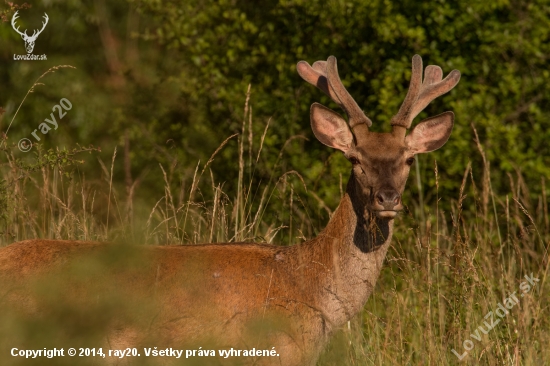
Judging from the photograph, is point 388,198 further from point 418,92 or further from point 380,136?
point 418,92

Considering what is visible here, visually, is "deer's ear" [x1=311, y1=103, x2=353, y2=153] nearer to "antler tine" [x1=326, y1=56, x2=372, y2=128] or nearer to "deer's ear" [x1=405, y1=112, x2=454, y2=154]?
"antler tine" [x1=326, y1=56, x2=372, y2=128]

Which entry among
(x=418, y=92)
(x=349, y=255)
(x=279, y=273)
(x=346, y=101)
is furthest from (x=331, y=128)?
(x=279, y=273)

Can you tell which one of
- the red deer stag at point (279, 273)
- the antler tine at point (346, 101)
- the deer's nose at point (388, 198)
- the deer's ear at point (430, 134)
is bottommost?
the red deer stag at point (279, 273)

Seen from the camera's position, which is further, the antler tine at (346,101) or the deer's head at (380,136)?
the antler tine at (346,101)

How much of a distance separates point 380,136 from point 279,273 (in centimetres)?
106

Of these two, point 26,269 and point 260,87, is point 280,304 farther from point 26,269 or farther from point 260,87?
point 260,87

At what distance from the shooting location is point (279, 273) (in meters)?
5.12

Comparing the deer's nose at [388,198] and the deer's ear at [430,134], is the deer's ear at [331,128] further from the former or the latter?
the deer's nose at [388,198]

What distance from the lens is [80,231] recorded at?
259 inches

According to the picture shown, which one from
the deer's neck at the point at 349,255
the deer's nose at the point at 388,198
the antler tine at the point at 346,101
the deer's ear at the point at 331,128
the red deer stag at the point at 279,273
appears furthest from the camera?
the deer's ear at the point at 331,128

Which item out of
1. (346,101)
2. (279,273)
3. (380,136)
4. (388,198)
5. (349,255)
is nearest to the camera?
(388,198)

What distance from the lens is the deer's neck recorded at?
201 inches

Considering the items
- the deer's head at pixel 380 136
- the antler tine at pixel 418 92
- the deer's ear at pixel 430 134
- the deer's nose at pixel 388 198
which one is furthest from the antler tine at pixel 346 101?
the deer's nose at pixel 388 198

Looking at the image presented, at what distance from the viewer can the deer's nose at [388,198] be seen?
496 cm
